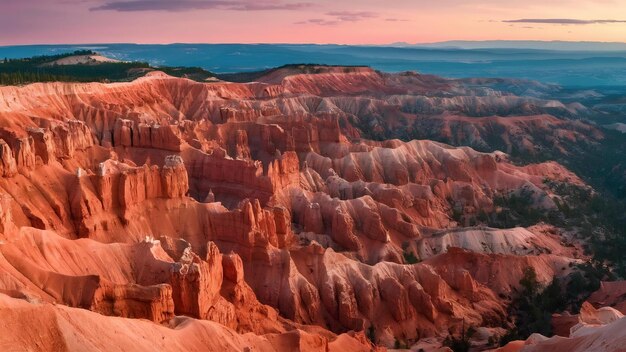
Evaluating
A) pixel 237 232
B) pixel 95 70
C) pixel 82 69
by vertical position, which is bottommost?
pixel 237 232

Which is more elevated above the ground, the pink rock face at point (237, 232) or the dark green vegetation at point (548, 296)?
the pink rock face at point (237, 232)

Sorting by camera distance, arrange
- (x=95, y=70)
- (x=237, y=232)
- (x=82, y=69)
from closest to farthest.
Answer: (x=237, y=232)
(x=95, y=70)
(x=82, y=69)

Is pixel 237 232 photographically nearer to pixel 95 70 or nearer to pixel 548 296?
pixel 548 296

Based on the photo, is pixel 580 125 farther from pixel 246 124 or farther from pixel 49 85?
pixel 49 85

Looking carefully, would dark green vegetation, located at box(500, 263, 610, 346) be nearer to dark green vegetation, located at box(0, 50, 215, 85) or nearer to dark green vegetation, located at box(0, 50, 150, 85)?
dark green vegetation, located at box(0, 50, 150, 85)

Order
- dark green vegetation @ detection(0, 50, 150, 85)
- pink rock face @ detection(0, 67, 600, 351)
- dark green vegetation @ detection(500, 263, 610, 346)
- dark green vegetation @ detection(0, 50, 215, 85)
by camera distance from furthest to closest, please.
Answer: dark green vegetation @ detection(0, 50, 215, 85) → dark green vegetation @ detection(0, 50, 150, 85) → dark green vegetation @ detection(500, 263, 610, 346) → pink rock face @ detection(0, 67, 600, 351)

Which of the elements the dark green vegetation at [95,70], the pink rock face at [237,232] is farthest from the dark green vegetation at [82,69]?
the pink rock face at [237,232]

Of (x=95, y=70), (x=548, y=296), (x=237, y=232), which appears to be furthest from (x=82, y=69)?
(x=548, y=296)

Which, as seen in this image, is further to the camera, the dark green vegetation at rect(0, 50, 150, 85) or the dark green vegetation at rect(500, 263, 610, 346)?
the dark green vegetation at rect(0, 50, 150, 85)

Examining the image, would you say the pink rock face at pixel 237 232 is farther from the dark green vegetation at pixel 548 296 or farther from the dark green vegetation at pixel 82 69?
the dark green vegetation at pixel 82 69

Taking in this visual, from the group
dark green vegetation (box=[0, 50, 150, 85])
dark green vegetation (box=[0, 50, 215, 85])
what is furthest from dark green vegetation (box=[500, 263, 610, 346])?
dark green vegetation (box=[0, 50, 215, 85])
